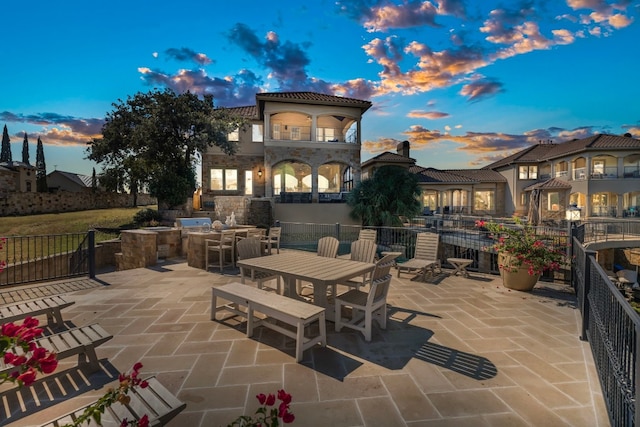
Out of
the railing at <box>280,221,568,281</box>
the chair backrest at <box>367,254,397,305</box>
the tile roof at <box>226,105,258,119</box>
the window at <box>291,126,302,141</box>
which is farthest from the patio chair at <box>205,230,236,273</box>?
the tile roof at <box>226,105,258,119</box>

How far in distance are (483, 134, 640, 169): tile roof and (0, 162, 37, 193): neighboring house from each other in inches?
1499

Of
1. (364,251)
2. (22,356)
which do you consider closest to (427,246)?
(364,251)

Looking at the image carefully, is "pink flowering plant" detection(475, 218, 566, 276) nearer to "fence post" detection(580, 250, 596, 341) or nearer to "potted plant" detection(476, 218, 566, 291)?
"potted plant" detection(476, 218, 566, 291)

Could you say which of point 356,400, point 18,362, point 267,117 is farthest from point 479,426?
point 267,117

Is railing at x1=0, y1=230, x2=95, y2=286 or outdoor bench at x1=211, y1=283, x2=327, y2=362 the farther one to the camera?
railing at x1=0, y1=230, x2=95, y2=286

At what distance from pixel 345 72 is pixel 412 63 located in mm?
4089

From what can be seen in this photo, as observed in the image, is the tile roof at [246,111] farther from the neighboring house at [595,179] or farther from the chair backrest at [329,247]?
the neighboring house at [595,179]

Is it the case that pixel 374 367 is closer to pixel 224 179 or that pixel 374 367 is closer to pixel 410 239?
pixel 410 239

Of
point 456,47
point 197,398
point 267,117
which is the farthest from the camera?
point 267,117

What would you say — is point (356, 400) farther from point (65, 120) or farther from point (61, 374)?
point (65, 120)

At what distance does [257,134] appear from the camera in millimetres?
19859

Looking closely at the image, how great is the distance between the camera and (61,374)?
2867 mm

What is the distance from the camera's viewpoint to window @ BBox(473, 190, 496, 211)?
88.0 feet

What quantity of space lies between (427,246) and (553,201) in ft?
78.1
